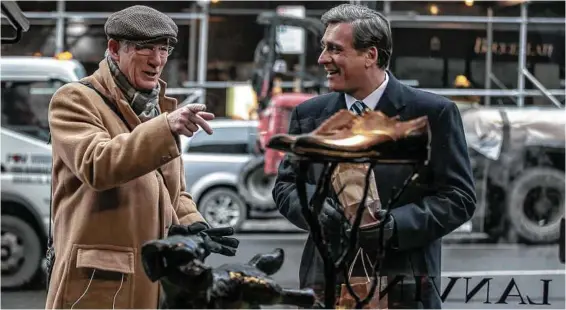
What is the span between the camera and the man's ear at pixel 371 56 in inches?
114

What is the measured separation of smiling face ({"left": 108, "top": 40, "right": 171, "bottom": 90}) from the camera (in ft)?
9.52

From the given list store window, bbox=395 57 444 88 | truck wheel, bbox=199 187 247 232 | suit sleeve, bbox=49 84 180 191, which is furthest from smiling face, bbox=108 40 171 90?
truck wheel, bbox=199 187 247 232

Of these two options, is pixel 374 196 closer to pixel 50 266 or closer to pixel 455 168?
pixel 455 168

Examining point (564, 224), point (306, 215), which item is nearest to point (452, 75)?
point (564, 224)

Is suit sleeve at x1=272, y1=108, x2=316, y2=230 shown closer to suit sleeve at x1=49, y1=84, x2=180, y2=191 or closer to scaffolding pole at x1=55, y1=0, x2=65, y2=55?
suit sleeve at x1=49, y1=84, x2=180, y2=191

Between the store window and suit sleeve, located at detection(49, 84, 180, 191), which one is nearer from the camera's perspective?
suit sleeve, located at detection(49, 84, 180, 191)

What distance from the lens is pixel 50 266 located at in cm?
317

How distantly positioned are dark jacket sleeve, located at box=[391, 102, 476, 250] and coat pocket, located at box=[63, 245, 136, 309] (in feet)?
2.45

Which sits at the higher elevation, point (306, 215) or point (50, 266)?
point (306, 215)

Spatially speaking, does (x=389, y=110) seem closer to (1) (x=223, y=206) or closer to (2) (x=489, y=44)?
(2) (x=489, y=44)

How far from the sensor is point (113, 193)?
2.87 m

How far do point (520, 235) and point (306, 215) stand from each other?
862 centimetres

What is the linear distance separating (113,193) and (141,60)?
37 cm

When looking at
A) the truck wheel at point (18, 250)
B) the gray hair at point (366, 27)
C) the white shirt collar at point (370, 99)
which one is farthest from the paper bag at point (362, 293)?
the truck wheel at point (18, 250)
